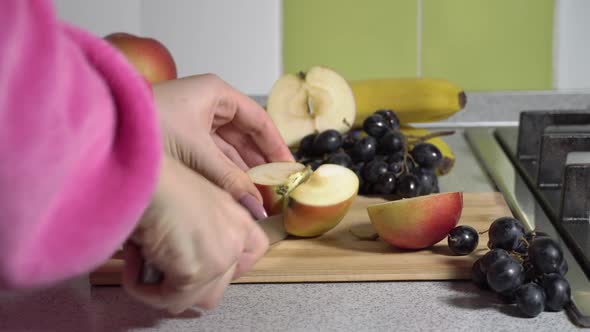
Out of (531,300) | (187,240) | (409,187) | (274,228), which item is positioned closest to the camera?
(187,240)

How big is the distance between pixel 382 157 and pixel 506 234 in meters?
A: 0.39

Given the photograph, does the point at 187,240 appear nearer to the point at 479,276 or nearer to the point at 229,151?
the point at 479,276

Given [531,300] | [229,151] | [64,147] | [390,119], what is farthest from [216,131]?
[64,147]

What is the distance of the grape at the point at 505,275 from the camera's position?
2.57ft

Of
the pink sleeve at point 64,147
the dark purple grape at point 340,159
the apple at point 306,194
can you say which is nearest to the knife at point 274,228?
the apple at point 306,194

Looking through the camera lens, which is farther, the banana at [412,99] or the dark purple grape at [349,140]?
the banana at [412,99]

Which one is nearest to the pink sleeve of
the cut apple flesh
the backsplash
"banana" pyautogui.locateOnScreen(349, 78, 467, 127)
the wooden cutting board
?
the wooden cutting board

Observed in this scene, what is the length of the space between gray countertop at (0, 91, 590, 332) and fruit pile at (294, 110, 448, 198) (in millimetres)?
323

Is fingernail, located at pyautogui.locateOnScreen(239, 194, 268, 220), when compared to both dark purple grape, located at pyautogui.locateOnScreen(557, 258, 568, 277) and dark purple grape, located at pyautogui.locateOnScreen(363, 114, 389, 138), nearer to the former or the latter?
dark purple grape, located at pyautogui.locateOnScreen(557, 258, 568, 277)

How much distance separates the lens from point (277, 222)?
100 cm

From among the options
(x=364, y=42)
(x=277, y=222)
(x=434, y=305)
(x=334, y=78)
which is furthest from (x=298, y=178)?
(x=364, y=42)

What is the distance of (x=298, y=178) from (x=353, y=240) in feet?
0.37

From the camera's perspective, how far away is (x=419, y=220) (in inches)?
36.6

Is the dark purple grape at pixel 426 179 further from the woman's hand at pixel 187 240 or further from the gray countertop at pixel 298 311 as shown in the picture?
the woman's hand at pixel 187 240
